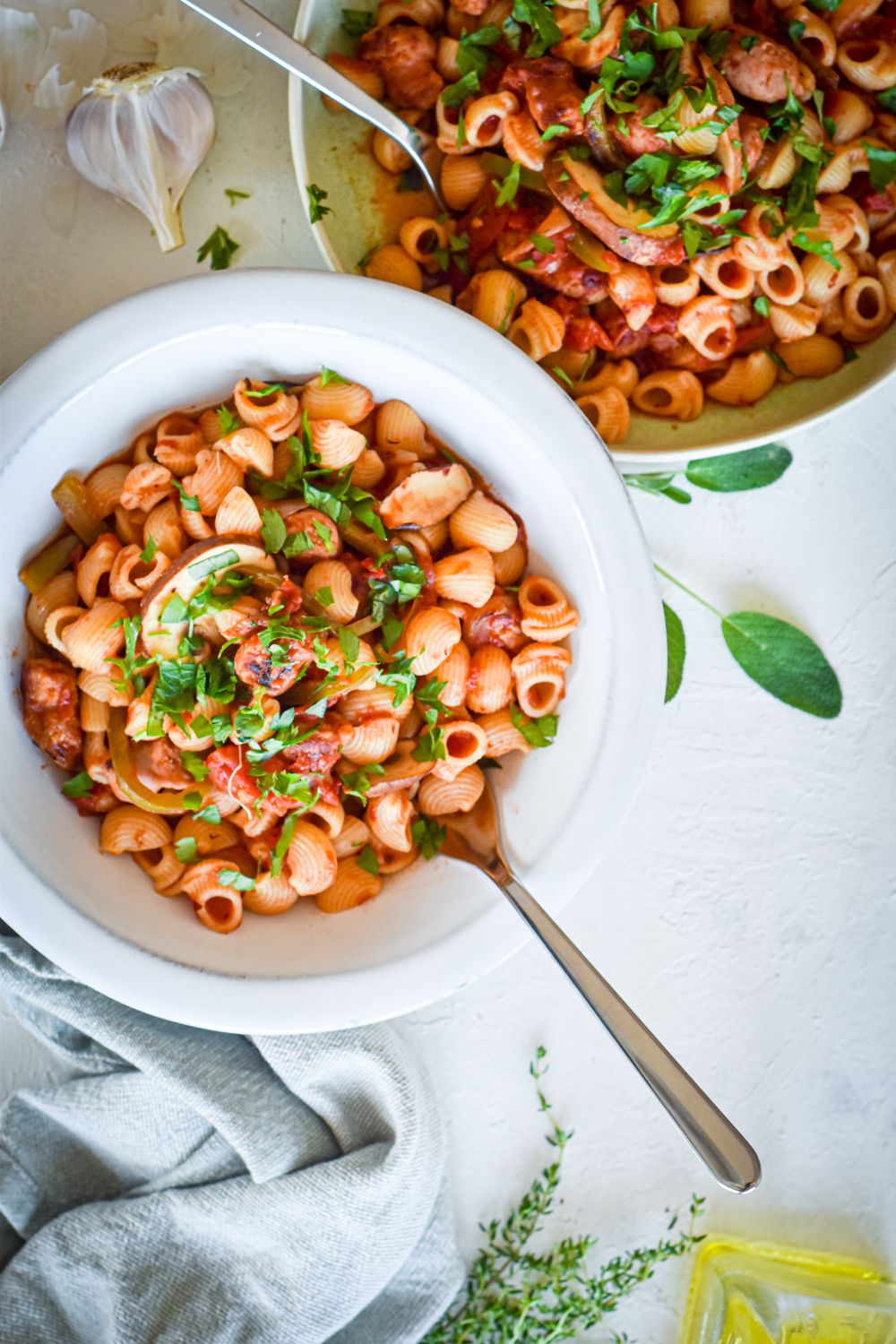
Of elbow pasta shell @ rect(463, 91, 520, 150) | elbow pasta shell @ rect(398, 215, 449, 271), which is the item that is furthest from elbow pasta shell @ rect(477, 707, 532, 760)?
elbow pasta shell @ rect(463, 91, 520, 150)

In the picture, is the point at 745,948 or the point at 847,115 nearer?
the point at 847,115

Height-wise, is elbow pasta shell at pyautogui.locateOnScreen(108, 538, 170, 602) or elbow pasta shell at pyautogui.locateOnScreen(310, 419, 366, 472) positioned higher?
elbow pasta shell at pyautogui.locateOnScreen(310, 419, 366, 472)

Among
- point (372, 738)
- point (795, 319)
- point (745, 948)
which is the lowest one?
point (745, 948)

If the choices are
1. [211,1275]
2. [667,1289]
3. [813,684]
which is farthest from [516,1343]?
[813,684]

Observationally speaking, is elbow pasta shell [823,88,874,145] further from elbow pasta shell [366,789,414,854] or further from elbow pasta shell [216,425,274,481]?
elbow pasta shell [366,789,414,854]

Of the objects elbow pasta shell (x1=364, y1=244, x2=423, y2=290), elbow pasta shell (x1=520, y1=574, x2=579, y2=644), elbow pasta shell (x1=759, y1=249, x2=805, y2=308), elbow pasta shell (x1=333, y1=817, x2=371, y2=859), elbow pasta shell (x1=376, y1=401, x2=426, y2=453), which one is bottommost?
elbow pasta shell (x1=333, y1=817, x2=371, y2=859)

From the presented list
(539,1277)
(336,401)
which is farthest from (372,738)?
(539,1277)

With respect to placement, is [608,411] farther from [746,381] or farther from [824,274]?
[824,274]

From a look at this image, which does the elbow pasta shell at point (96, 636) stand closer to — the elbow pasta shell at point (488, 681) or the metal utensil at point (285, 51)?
the elbow pasta shell at point (488, 681)
